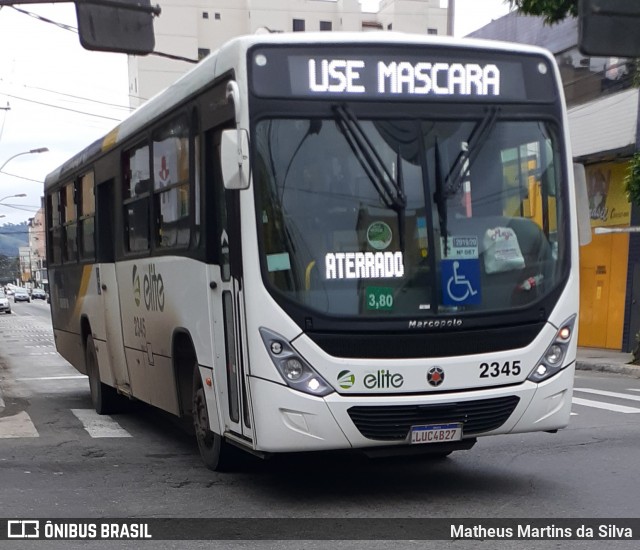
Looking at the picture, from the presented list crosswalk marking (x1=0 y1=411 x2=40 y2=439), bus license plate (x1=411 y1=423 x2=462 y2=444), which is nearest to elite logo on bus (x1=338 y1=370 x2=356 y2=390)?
bus license plate (x1=411 y1=423 x2=462 y2=444)

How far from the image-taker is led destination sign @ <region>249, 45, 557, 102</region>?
7.56 meters

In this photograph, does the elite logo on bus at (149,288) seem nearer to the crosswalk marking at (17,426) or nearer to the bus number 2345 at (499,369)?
the crosswalk marking at (17,426)

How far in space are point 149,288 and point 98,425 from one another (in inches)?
115

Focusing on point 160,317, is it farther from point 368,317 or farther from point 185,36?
point 185,36

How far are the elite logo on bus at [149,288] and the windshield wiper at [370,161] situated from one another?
2.86 metres

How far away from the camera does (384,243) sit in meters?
7.49

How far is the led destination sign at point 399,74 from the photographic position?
756cm


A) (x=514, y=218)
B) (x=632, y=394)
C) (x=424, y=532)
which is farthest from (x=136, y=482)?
(x=632, y=394)

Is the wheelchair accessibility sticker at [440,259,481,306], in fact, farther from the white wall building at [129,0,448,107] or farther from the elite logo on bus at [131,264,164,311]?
the white wall building at [129,0,448,107]

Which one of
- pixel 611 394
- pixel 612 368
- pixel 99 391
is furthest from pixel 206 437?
pixel 612 368

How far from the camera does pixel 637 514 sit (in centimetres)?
714

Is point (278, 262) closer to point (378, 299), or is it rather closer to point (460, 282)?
point (378, 299)

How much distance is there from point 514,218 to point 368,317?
4.26 feet

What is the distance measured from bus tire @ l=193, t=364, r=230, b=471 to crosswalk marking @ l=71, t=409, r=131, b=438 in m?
2.73
